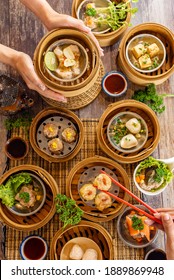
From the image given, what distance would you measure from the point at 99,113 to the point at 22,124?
73cm

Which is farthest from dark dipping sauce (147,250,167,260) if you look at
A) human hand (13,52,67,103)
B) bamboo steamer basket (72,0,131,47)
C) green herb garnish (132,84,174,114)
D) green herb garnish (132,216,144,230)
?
bamboo steamer basket (72,0,131,47)

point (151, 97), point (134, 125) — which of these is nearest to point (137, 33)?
point (151, 97)

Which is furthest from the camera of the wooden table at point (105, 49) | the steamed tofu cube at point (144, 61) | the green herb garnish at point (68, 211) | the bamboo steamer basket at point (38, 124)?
the wooden table at point (105, 49)

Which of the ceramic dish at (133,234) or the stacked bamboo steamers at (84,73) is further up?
the stacked bamboo steamers at (84,73)

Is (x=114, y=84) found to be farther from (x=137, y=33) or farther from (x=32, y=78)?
(x=32, y=78)

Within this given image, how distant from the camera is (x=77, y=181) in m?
3.61

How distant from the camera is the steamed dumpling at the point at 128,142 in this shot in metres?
3.58

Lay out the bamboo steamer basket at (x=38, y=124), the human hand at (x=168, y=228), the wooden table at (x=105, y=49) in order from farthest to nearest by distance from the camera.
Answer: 1. the wooden table at (x=105, y=49)
2. the bamboo steamer basket at (x=38, y=124)
3. the human hand at (x=168, y=228)

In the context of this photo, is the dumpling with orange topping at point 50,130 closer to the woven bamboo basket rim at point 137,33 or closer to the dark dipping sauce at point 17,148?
the dark dipping sauce at point 17,148

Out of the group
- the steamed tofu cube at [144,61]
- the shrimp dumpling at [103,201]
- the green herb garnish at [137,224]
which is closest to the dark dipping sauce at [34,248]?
the shrimp dumpling at [103,201]

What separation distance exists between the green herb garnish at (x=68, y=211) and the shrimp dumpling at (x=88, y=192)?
127 millimetres

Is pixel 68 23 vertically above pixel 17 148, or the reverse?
pixel 68 23

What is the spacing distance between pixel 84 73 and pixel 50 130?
608 millimetres
